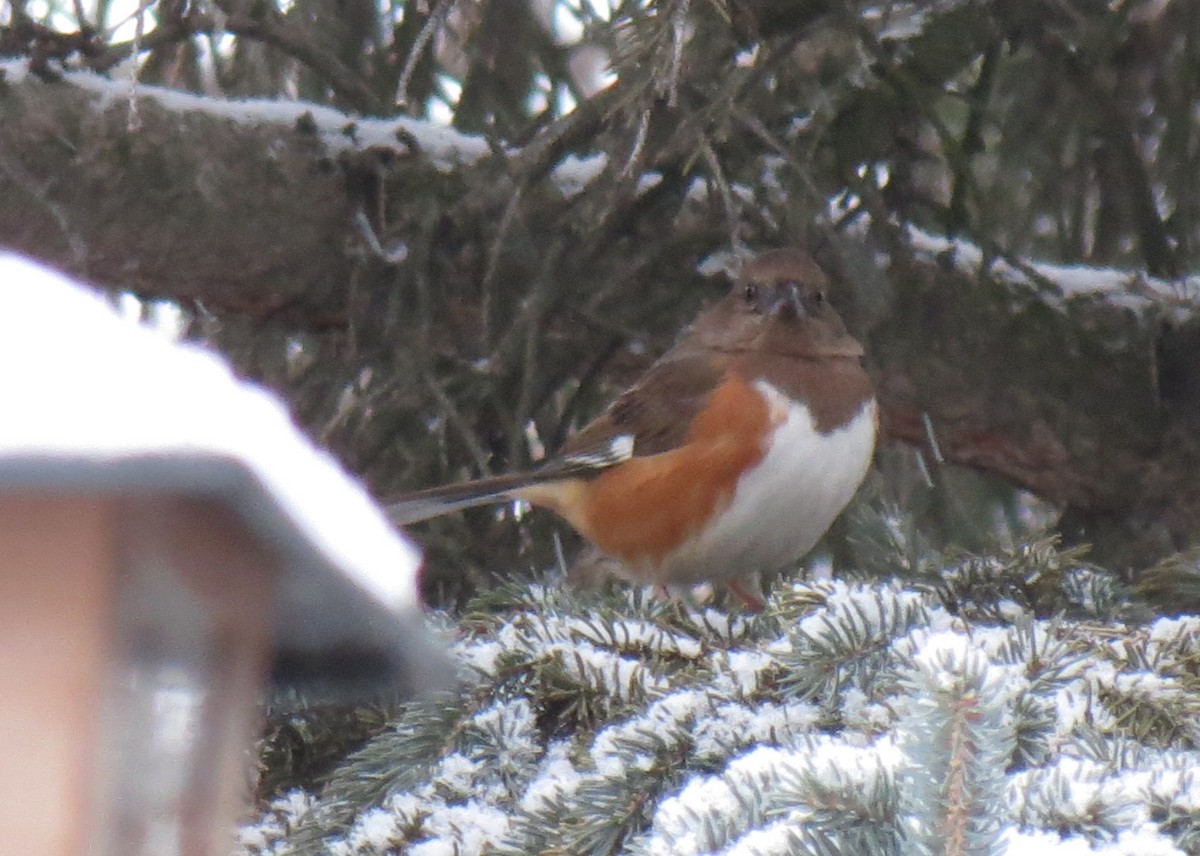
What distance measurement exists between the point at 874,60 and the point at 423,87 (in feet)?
2.75

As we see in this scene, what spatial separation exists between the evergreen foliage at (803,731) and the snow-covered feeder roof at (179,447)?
0.29 metres

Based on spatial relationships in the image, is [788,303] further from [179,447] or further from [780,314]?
[179,447]

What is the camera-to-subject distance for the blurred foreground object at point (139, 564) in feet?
2.60

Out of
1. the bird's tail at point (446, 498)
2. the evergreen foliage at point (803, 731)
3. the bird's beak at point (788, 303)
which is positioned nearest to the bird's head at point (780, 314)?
the bird's beak at point (788, 303)

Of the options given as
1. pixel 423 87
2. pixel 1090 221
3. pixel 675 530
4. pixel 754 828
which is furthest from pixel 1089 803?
pixel 1090 221

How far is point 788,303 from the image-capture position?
288 cm

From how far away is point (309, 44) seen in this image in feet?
8.56

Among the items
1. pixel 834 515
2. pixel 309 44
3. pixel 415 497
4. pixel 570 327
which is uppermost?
pixel 309 44

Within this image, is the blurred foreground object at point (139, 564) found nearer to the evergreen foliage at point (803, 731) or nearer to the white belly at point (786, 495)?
the evergreen foliage at point (803, 731)

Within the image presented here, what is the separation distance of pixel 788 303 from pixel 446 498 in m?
0.69

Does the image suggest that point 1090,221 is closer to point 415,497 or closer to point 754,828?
point 415,497

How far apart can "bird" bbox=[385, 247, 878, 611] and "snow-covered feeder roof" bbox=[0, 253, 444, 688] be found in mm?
1725

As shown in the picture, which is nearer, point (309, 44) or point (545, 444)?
point (309, 44)

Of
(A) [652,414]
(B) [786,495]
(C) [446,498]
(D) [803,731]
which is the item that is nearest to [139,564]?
(D) [803,731]
